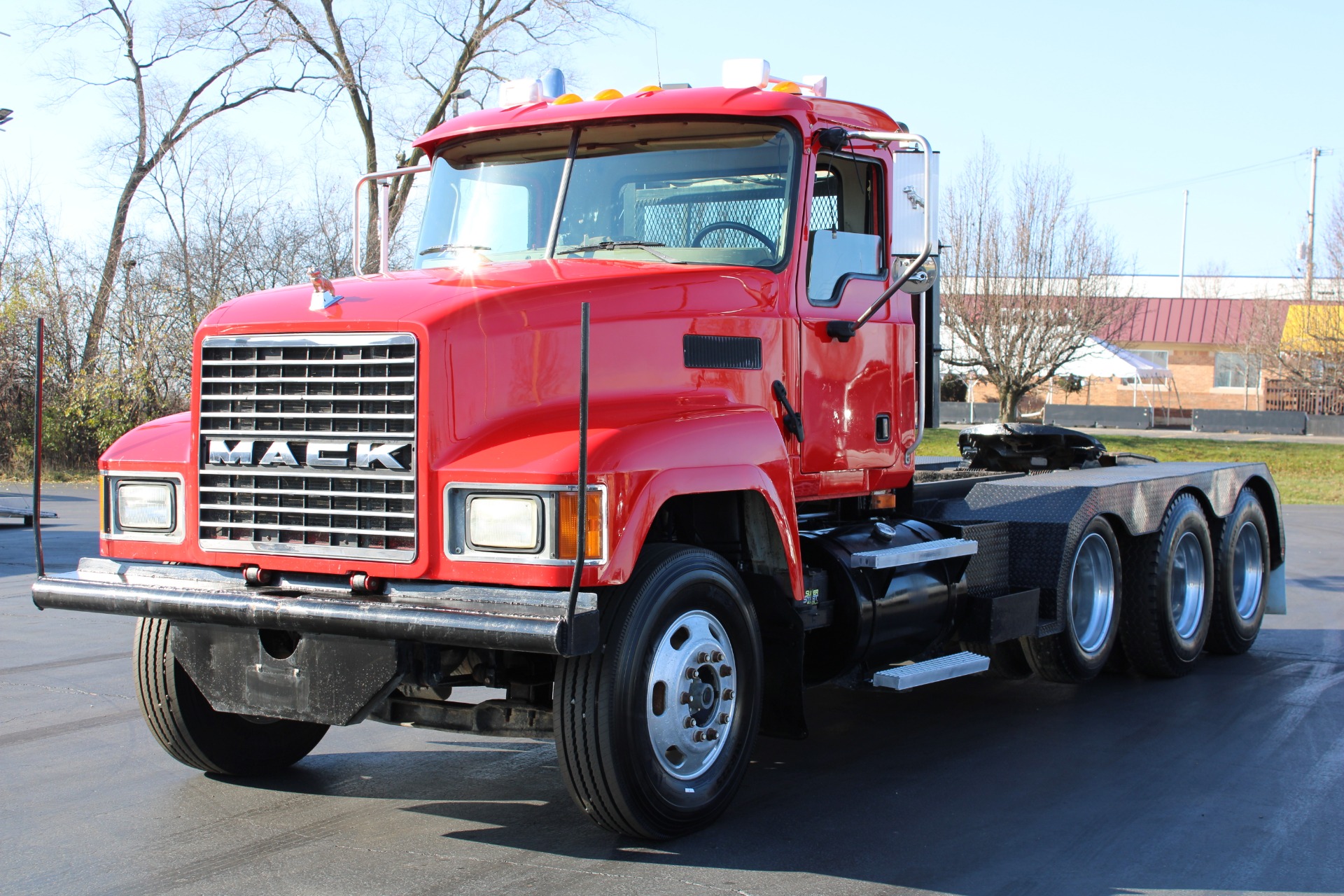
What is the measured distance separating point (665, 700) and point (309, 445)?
1.59 meters

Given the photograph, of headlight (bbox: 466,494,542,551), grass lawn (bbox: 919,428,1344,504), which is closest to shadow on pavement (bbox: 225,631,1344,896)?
headlight (bbox: 466,494,542,551)

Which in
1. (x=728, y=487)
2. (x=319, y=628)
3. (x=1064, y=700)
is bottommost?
(x=1064, y=700)

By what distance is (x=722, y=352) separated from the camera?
5363 millimetres

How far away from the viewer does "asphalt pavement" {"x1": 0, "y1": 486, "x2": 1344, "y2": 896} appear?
14.6 ft

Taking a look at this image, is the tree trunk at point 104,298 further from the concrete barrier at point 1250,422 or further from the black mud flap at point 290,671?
the concrete barrier at point 1250,422

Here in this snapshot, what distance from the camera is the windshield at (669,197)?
5.73 meters

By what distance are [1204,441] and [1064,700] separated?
32363 millimetres

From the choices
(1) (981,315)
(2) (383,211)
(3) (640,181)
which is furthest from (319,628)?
(1) (981,315)

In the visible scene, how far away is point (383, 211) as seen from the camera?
23.8ft

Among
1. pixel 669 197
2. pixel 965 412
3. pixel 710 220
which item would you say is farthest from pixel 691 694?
pixel 965 412

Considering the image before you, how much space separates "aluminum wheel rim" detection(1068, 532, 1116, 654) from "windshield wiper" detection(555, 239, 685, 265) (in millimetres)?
3390

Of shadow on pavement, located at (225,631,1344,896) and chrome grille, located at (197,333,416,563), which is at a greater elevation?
chrome grille, located at (197,333,416,563)

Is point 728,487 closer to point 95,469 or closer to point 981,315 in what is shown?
point 95,469

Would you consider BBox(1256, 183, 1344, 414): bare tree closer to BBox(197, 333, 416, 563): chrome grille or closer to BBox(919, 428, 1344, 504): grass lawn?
BBox(919, 428, 1344, 504): grass lawn
